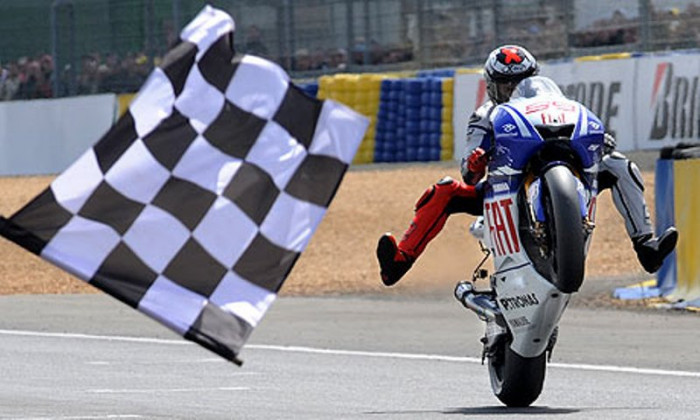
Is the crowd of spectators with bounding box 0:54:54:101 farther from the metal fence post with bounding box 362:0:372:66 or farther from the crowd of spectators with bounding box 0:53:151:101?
the metal fence post with bounding box 362:0:372:66

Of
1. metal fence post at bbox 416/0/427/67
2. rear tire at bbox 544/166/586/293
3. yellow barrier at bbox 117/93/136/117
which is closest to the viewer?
rear tire at bbox 544/166/586/293

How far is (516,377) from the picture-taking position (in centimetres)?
837

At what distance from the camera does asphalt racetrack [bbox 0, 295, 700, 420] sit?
29.2 ft

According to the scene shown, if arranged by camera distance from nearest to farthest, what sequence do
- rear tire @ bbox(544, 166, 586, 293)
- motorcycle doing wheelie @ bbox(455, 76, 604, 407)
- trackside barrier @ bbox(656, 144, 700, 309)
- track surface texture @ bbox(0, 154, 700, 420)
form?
rear tire @ bbox(544, 166, 586, 293) → motorcycle doing wheelie @ bbox(455, 76, 604, 407) → track surface texture @ bbox(0, 154, 700, 420) → trackside barrier @ bbox(656, 144, 700, 309)

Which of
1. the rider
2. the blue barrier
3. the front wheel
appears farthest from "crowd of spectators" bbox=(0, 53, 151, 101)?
the front wheel

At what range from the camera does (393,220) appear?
22734 mm

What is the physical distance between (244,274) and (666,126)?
1975 centimetres

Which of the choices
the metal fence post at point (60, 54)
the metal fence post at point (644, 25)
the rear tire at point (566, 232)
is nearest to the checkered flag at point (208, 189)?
the rear tire at point (566, 232)

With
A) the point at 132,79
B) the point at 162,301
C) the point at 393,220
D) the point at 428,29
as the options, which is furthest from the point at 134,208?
the point at 132,79

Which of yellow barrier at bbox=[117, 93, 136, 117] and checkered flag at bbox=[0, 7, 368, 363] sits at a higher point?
checkered flag at bbox=[0, 7, 368, 363]

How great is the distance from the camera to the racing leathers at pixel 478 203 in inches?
331

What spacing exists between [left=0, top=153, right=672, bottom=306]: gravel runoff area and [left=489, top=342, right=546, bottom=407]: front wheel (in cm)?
330

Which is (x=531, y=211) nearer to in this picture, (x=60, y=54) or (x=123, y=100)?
(x=123, y=100)

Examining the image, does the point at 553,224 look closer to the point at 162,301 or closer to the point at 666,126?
the point at 162,301
